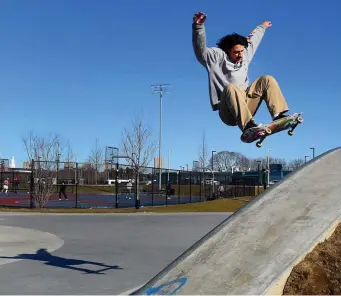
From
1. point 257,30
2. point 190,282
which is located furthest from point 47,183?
point 190,282

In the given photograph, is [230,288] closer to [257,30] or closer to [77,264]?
[257,30]

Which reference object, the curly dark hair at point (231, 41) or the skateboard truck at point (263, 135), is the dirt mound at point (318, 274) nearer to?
the skateboard truck at point (263, 135)

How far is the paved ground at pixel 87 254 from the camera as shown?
7348mm

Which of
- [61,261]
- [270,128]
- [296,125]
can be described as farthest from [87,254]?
[296,125]

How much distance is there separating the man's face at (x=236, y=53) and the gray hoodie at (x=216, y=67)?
0.19 feet

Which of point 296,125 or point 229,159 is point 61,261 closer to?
point 296,125

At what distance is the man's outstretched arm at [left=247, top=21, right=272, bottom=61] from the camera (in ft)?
20.5

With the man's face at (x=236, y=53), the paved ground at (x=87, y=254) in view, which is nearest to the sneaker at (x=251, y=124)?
the man's face at (x=236, y=53)

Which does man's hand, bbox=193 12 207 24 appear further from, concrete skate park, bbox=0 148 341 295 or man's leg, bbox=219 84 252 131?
concrete skate park, bbox=0 148 341 295

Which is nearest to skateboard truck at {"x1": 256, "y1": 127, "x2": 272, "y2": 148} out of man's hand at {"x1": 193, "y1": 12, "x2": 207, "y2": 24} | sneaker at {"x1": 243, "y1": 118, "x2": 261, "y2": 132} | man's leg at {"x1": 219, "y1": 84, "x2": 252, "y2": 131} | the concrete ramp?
sneaker at {"x1": 243, "y1": 118, "x2": 261, "y2": 132}

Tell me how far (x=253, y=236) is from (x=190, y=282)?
2.67 feet

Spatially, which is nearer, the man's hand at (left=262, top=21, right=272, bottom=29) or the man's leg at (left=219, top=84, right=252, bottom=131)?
the man's leg at (left=219, top=84, right=252, bottom=131)

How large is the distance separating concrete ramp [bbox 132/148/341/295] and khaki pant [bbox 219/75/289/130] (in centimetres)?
108

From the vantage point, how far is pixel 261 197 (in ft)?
17.1
